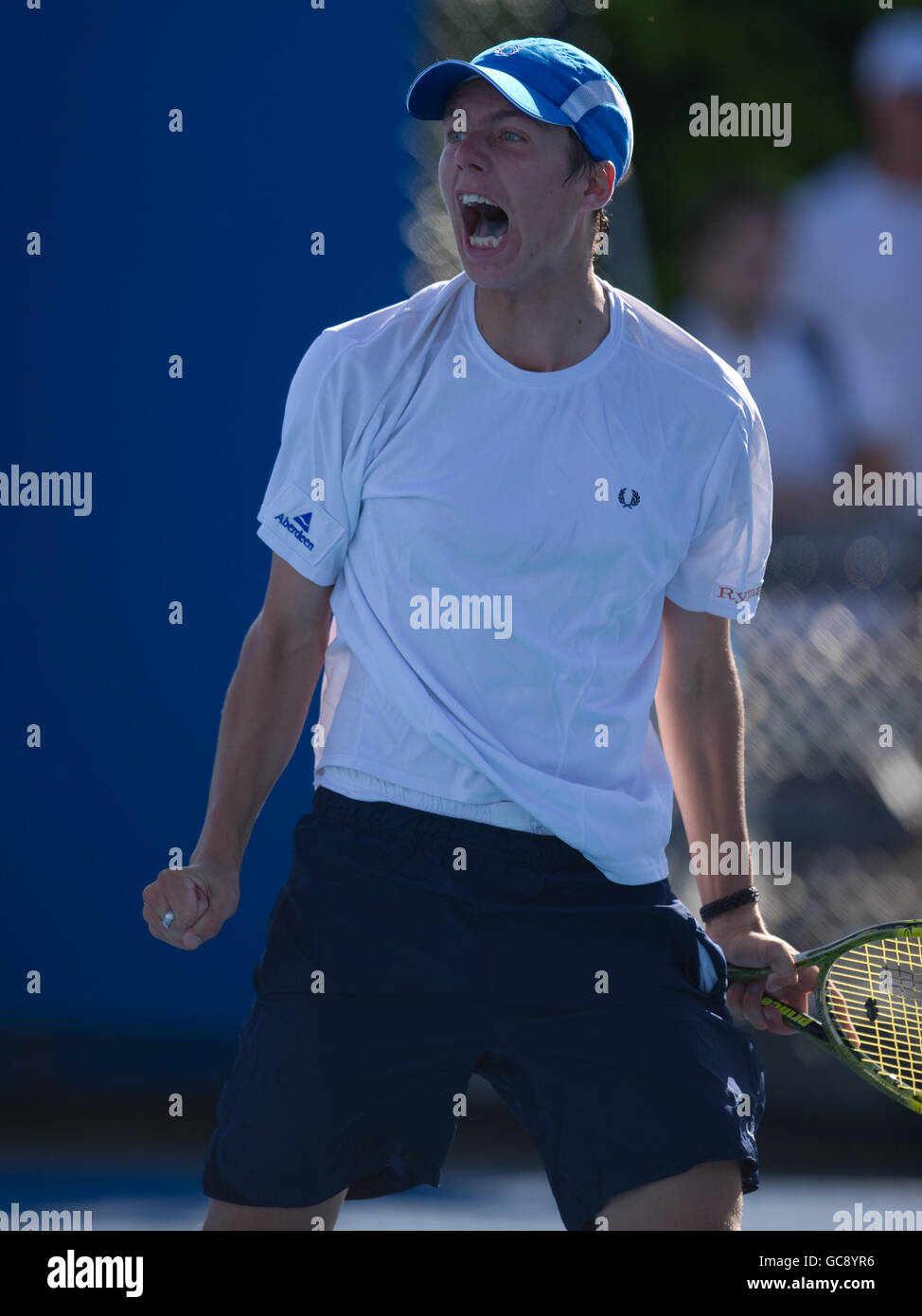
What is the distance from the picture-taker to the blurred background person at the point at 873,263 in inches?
177

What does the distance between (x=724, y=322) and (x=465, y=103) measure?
2.19 metres

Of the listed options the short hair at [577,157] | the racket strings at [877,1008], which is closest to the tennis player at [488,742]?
the short hair at [577,157]

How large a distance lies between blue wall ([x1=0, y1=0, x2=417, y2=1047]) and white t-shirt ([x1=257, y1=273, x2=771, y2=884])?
206 cm

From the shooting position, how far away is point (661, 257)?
457 cm

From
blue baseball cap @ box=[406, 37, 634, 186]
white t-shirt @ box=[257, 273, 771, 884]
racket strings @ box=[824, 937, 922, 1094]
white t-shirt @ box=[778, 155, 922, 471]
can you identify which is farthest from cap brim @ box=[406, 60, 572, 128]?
white t-shirt @ box=[778, 155, 922, 471]

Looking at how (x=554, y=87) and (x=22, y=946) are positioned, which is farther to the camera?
(x=22, y=946)

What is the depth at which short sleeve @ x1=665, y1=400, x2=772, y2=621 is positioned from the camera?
97.1 inches

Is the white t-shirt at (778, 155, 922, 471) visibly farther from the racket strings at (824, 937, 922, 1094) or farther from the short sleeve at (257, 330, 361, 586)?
the short sleeve at (257, 330, 361, 586)

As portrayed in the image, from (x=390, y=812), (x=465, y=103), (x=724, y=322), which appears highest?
(x=724, y=322)

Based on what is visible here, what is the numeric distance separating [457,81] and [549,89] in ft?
0.42

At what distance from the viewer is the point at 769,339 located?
4.50m

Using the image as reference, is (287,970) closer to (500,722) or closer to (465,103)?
(500,722)

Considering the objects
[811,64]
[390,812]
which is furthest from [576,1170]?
[811,64]

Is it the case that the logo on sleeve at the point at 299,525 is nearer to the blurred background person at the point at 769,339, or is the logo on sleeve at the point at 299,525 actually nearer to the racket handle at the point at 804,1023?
the racket handle at the point at 804,1023
